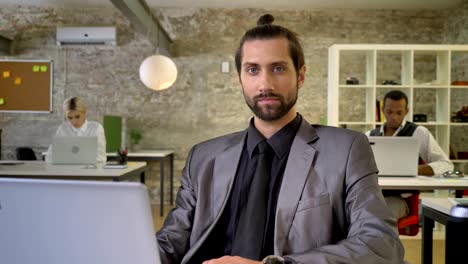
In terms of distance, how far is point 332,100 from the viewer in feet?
20.1

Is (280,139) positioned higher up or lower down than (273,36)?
lower down

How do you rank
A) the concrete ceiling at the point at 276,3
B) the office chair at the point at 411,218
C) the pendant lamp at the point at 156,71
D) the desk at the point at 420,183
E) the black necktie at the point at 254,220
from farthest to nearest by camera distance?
1. the concrete ceiling at the point at 276,3
2. the pendant lamp at the point at 156,71
3. the office chair at the point at 411,218
4. the desk at the point at 420,183
5. the black necktie at the point at 254,220

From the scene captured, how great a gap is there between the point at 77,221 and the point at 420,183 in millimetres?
3157

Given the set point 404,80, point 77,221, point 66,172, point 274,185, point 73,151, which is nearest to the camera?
point 77,221

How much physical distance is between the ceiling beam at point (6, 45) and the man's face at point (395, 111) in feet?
19.3

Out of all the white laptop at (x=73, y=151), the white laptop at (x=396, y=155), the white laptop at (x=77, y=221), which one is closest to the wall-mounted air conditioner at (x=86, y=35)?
the white laptop at (x=73, y=151)

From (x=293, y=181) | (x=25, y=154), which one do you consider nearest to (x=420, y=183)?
(x=293, y=181)

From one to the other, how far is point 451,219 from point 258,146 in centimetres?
62

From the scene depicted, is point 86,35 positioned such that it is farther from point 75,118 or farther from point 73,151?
point 73,151

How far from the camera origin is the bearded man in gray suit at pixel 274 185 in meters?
1.31

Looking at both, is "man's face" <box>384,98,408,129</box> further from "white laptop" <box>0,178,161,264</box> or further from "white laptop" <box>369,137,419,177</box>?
"white laptop" <box>0,178,161,264</box>

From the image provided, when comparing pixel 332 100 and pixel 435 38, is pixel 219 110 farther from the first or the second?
pixel 435 38

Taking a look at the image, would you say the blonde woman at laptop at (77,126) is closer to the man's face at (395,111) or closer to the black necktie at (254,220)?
the man's face at (395,111)

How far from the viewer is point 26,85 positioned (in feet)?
25.3
